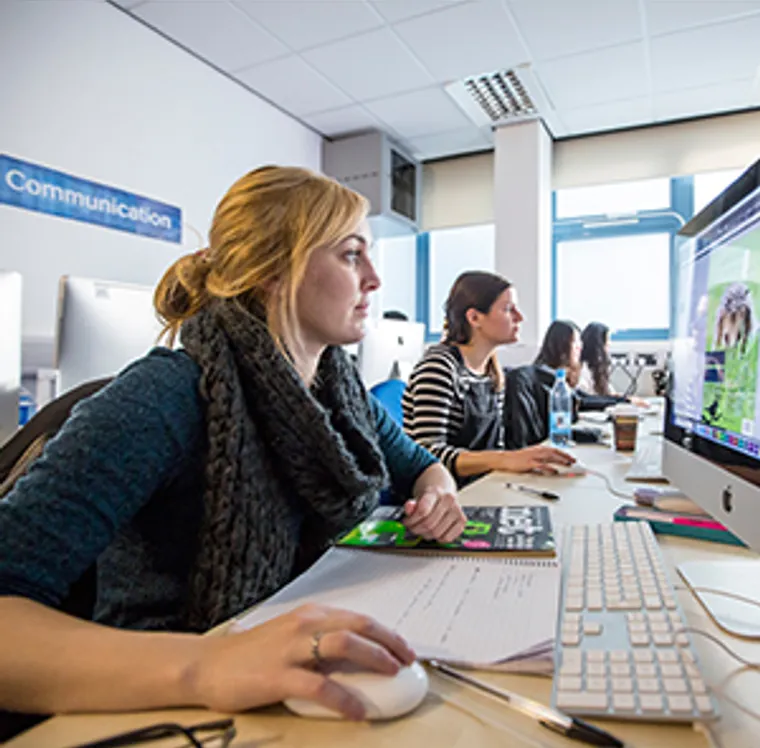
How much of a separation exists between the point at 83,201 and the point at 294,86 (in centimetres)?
156

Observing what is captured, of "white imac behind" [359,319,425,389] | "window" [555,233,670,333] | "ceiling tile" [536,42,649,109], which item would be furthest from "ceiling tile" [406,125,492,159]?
"white imac behind" [359,319,425,389]

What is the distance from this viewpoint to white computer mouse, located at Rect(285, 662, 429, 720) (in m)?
0.43

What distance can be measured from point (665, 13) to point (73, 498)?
3.44 metres

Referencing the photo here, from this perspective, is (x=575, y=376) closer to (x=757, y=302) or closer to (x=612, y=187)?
(x=612, y=187)

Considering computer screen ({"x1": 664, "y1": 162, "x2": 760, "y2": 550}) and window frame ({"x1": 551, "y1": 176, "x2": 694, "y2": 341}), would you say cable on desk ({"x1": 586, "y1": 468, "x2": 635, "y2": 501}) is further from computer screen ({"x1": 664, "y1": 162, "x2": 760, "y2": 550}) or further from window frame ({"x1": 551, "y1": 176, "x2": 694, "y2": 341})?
window frame ({"x1": 551, "y1": 176, "x2": 694, "y2": 341})

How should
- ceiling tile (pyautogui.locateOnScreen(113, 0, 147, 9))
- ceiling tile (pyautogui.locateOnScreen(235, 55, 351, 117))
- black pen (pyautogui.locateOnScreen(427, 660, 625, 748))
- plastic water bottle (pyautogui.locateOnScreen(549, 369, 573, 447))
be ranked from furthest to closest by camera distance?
1. ceiling tile (pyautogui.locateOnScreen(235, 55, 351, 117))
2. ceiling tile (pyautogui.locateOnScreen(113, 0, 147, 9))
3. plastic water bottle (pyautogui.locateOnScreen(549, 369, 573, 447))
4. black pen (pyautogui.locateOnScreen(427, 660, 625, 748))

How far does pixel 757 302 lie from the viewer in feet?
2.02

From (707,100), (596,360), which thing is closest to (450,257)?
(596,360)

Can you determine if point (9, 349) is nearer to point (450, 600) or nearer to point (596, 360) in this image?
point (450, 600)

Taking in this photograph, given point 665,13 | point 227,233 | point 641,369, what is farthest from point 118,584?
point 641,369

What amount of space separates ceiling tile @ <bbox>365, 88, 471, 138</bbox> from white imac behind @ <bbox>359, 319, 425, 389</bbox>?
1.86m

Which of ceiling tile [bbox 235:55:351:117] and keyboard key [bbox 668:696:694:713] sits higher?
ceiling tile [bbox 235:55:351:117]

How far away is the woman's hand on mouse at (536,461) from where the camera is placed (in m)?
1.39

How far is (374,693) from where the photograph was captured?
1.41ft
